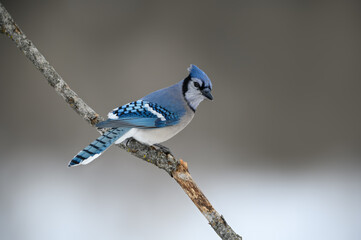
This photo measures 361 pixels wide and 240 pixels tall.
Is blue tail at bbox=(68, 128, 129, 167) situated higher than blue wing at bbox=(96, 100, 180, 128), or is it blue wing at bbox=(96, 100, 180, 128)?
blue wing at bbox=(96, 100, 180, 128)

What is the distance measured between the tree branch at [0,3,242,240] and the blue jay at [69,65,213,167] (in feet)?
0.11

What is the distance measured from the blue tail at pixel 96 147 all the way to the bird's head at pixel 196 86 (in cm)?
18

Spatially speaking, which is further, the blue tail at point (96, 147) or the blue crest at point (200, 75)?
the blue crest at point (200, 75)

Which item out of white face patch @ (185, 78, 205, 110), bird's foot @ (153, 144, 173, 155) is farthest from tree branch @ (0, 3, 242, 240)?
white face patch @ (185, 78, 205, 110)

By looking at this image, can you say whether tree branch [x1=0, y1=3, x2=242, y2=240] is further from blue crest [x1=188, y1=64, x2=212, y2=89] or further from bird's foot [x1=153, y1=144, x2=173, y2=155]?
blue crest [x1=188, y1=64, x2=212, y2=89]

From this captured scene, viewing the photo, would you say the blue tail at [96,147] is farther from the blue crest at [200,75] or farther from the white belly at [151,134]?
the blue crest at [200,75]

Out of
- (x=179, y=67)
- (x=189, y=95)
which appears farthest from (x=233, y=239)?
(x=179, y=67)

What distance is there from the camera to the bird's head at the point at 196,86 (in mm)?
817

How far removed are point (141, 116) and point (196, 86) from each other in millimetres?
150

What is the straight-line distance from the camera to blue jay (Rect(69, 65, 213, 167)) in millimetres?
781

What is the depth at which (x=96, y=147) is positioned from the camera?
0.70 meters

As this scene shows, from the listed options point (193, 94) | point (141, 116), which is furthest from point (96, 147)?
point (193, 94)

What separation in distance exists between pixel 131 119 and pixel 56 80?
254 millimetres

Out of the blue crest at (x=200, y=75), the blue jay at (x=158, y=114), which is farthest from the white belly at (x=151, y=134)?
the blue crest at (x=200, y=75)
